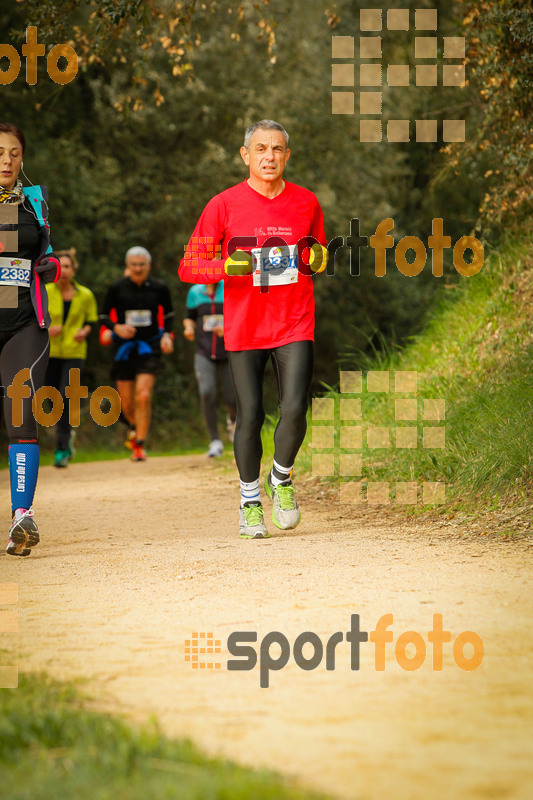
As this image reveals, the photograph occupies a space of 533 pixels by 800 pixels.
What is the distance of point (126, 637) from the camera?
12.6 feet

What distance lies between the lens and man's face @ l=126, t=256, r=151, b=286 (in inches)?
462

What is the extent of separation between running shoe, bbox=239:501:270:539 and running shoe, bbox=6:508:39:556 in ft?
3.92

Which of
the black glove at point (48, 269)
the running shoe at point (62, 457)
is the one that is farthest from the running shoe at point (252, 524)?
the running shoe at point (62, 457)

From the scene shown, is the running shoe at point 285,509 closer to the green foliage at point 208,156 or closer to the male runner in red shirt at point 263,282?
the male runner in red shirt at point 263,282

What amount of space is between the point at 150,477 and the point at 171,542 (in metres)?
4.19

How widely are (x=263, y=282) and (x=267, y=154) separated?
730mm

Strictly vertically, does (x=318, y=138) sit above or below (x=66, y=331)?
above

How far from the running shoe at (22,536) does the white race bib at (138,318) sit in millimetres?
6211

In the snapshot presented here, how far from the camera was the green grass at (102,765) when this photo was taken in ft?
7.64

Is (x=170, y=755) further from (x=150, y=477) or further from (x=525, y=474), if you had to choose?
(x=150, y=477)

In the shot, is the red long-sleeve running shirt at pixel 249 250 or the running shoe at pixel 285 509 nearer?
the red long-sleeve running shirt at pixel 249 250

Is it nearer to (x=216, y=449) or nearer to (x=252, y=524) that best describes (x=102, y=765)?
(x=252, y=524)

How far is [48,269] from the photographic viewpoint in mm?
5938

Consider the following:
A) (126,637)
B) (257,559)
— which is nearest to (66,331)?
(257,559)
